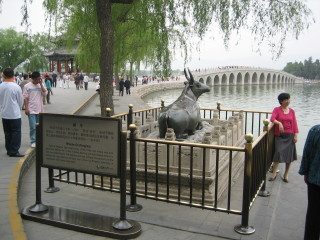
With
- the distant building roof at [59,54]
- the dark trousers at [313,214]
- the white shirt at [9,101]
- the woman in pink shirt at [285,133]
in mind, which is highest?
the distant building roof at [59,54]

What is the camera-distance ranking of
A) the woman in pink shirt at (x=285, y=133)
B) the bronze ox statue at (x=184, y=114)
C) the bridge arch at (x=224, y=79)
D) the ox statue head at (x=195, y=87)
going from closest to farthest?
the woman in pink shirt at (x=285, y=133) → the bronze ox statue at (x=184, y=114) → the ox statue head at (x=195, y=87) → the bridge arch at (x=224, y=79)

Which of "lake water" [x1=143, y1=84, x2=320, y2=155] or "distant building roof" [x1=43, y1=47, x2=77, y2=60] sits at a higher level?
"distant building roof" [x1=43, y1=47, x2=77, y2=60]

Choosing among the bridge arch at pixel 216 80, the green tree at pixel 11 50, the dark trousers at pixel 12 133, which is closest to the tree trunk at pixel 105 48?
the dark trousers at pixel 12 133

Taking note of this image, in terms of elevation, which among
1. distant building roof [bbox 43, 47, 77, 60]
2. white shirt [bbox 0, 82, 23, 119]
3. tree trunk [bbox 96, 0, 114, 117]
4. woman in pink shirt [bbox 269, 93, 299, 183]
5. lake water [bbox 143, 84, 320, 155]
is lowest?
lake water [bbox 143, 84, 320, 155]

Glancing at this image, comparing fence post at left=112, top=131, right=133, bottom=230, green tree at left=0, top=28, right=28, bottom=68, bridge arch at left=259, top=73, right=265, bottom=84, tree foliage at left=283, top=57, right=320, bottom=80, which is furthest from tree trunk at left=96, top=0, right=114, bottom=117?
tree foliage at left=283, top=57, right=320, bottom=80

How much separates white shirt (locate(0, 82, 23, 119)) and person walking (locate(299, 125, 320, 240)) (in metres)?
4.79

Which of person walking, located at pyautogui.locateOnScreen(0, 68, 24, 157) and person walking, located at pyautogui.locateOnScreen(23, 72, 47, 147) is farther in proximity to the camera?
person walking, located at pyautogui.locateOnScreen(23, 72, 47, 147)

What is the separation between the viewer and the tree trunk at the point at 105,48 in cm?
757

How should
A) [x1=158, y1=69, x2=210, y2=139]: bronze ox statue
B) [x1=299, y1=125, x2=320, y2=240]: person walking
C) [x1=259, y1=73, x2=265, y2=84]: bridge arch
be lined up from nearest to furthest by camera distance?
[x1=299, y1=125, x2=320, y2=240]: person walking → [x1=158, y1=69, x2=210, y2=139]: bronze ox statue → [x1=259, y1=73, x2=265, y2=84]: bridge arch

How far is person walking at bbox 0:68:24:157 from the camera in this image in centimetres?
584

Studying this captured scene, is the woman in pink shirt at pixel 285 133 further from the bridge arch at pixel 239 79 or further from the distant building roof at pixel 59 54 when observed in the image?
the bridge arch at pixel 239 79

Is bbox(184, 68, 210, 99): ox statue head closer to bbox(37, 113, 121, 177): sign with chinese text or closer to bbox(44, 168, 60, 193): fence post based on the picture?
bbox(44, 168, 60, 193): fence post

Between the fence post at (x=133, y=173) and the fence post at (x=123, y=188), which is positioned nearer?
the fence post at (x=123, y=188)

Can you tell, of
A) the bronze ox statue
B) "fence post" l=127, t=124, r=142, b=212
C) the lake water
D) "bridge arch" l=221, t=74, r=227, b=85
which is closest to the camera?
"fence post" l=127, t=124, r=142, b=212
